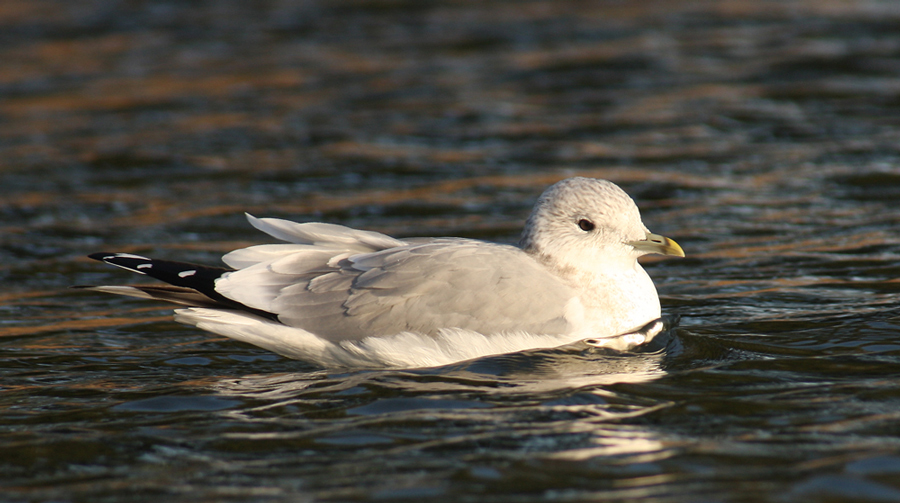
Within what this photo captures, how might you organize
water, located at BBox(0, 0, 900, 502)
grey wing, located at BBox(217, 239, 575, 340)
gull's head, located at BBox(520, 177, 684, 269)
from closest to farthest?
water, located at BBox(0, 0, 900, 502), grey wing, located at BBox(217, 239, 575, 340), gull's head, located at BBox(520, 177, 684, 269)

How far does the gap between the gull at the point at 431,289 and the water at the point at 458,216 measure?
0.17m

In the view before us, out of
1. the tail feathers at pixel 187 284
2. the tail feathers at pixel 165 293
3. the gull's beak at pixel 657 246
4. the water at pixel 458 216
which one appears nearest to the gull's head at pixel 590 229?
the gull's beak at pixel 657 246

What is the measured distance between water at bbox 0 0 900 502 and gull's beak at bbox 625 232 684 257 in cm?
56

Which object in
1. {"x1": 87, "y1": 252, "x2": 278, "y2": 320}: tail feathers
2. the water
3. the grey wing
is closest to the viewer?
the water

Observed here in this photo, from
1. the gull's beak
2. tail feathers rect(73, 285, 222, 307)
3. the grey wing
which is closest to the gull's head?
the gull's beak

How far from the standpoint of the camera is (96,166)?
39.9 ft

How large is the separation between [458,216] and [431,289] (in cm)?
414

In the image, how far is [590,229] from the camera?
646 cm

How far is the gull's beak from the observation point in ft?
21.1

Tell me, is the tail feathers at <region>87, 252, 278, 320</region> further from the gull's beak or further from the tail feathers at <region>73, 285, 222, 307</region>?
the gull's beak

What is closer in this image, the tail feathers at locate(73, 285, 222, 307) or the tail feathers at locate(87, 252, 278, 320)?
the tail feathers at locate(73, 285, 222, 307)

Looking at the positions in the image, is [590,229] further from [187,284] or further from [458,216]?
[458,216]

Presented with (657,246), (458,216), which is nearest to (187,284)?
(657,246)

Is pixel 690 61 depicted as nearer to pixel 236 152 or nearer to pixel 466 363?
pixel 236 152
